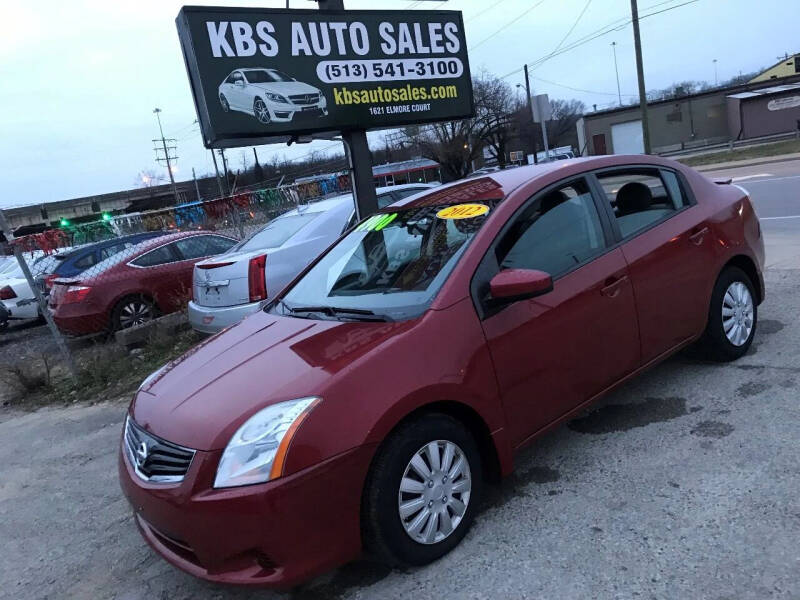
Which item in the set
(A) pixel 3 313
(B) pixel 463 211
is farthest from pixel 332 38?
(A) pixel 3 313

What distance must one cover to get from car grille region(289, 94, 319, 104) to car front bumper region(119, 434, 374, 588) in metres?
4.67

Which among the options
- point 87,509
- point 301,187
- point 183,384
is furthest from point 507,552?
point 301,187

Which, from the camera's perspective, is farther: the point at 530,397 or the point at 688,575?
the point at 530,397

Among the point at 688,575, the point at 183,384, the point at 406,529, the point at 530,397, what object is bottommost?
the point at 688,575

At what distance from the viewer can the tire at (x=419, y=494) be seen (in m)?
2.54

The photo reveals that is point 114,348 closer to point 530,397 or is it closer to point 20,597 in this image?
point 20,597

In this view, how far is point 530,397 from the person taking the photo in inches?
121

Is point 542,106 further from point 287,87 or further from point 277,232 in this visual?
point 277,232

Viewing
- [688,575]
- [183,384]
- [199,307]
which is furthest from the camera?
[199,307]

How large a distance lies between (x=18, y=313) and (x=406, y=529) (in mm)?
12106

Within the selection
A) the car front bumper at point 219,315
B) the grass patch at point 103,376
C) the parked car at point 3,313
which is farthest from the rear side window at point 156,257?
the parked car at point 3,313

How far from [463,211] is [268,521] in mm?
1979

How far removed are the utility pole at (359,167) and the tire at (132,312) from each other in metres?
4.28

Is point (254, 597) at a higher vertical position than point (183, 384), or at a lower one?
lower
